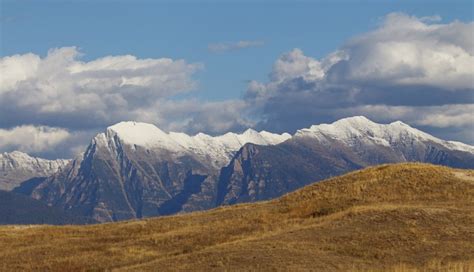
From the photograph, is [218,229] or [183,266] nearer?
[183,266]

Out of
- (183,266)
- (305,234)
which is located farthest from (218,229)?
(183,266)

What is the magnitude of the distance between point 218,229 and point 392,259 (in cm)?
2465

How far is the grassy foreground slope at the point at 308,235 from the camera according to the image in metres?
56.6

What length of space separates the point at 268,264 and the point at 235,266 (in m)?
2.36

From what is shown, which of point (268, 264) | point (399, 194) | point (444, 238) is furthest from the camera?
point (399, 194)

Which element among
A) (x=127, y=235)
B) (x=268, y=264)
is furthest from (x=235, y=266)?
(x=127, y=235)

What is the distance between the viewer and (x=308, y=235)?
213 ft

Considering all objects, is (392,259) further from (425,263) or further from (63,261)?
(63,261)

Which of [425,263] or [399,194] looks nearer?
[425,263]

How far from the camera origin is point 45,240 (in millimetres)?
80000

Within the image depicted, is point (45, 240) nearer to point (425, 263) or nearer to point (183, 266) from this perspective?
point (183, 266)

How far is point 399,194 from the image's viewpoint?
87.8 metres

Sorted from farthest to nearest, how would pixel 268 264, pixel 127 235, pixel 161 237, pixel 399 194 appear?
pixel 399 194
pixel 127 235
pixel 161 237
pixel 268 264

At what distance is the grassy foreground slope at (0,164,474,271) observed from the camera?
56.6 m
